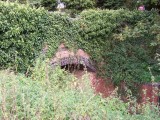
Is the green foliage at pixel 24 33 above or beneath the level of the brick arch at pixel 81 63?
above

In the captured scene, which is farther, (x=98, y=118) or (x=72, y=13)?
(x=72, y=13)

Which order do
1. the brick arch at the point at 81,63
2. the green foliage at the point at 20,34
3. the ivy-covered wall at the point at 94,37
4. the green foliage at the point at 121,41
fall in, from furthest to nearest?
the green foliage at the point at 121,41 → the brick arch at the point at 81,63 → the ivy-covered wall at the point at 94,37 → the green foliage at the point at 20,34

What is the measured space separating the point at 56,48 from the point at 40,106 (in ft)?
Answer: 19.2

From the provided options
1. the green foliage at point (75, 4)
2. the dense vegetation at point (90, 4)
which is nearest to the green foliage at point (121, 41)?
the dense vegetation at point (90, 4)

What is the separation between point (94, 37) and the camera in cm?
1084

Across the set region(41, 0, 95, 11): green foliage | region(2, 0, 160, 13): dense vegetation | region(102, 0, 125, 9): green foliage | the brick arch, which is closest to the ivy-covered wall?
the brick arch

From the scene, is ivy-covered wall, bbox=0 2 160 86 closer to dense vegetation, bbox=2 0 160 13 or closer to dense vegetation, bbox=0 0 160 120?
dense vegetation, bbox=0 0 160 120

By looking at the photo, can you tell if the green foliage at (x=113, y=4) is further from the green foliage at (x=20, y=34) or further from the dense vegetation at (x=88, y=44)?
the green foliage at (x=20, y=34)

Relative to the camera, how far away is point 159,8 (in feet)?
42.6

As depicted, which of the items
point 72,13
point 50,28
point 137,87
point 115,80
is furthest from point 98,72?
point 72,13

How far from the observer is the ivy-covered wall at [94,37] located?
28.2 ft

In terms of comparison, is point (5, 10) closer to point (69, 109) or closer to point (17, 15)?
point (17, 15)

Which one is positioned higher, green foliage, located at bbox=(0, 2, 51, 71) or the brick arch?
green foliage, located at bbox=(0, 2, 51, 71)

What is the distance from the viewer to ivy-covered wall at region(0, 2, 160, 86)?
860 centimetres
